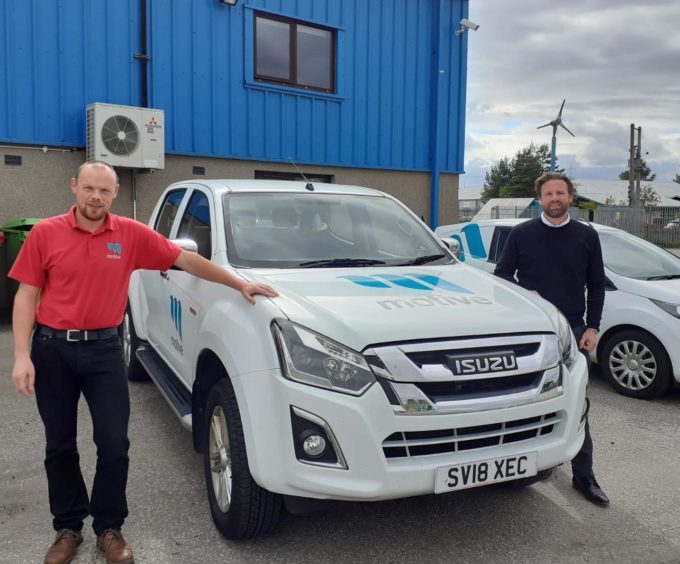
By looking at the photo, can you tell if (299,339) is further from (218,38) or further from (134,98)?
(218,38)

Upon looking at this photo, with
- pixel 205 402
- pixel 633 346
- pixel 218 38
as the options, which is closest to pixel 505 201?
pixel 218 38

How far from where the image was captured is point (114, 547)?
2789 mm

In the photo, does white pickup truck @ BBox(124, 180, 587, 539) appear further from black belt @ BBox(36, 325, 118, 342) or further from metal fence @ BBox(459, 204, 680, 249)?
metal fence @ BBox(459, 204, 680, 249)

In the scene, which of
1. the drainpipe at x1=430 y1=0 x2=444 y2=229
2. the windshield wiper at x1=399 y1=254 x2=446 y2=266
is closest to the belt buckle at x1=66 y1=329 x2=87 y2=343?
the windshield wiper at x1=399 y1=254 x2=446 y2=266

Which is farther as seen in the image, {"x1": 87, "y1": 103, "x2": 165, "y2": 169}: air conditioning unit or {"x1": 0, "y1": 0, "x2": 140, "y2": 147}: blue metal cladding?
{"x1": 87, "y1": 103, "x2": 165, "y2": 169}: air conditioning unit

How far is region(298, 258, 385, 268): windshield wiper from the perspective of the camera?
363 cm

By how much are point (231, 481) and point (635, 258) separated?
484cm

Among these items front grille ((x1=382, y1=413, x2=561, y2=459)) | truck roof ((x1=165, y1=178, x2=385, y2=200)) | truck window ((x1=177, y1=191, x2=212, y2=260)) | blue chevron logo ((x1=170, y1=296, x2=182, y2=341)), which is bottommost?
front grille ((x1=382, y1=413, x2=561, y2=459))

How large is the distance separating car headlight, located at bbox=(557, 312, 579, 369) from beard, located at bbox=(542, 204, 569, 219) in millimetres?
785

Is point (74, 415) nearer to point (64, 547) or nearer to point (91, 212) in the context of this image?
point (64, 547)

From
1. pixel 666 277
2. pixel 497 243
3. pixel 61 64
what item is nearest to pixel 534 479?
pixel 666 277

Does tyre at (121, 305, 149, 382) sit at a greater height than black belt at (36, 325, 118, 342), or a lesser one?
lesser

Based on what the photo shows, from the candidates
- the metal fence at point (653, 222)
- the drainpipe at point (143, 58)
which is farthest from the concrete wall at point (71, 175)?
the metal fence at point (653, 222)

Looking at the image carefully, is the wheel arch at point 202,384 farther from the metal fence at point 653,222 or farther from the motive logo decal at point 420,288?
the metal fence at point 653,222
